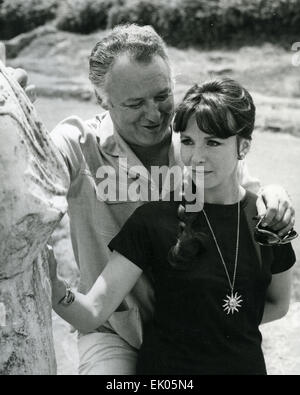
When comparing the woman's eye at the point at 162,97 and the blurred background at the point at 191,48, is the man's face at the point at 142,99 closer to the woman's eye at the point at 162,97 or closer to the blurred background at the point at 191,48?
the woman's eye at the point at 162,97

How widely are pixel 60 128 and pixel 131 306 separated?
23.1 inches

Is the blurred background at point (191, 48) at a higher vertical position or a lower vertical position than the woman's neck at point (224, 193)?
lower

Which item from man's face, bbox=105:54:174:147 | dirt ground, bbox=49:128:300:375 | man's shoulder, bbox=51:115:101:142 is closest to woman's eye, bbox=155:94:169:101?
man's face, bbox=105:54:174:147

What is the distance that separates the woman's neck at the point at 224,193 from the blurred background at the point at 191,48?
8.95 feet

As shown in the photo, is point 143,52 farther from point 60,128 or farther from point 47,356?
point 47,356

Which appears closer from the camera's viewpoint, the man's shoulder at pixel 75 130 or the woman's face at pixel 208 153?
the woman's face at pixel 208 153

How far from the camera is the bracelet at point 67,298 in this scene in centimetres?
191

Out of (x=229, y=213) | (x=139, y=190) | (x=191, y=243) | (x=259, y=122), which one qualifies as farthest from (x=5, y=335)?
(x=259, y=122)

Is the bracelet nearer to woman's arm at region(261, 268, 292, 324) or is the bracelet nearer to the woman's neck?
the woman's neck

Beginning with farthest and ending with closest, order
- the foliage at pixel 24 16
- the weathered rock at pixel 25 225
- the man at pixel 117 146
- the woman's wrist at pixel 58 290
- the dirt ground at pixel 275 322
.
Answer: the foliage at pixel 24 16, the dirt ground at pixel 275 322, the man at pixel 117 146, the woman's wrist at pixel 58 290, the weathered rock at pixel 25 225

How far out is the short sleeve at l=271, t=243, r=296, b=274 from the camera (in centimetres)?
218

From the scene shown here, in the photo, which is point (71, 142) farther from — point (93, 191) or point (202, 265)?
point (202, 265)

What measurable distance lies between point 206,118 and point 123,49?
57 cm

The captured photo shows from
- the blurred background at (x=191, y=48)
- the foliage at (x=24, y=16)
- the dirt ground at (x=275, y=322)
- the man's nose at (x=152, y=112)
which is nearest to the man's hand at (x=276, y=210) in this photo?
the man's nose at (x=152, y=112)
